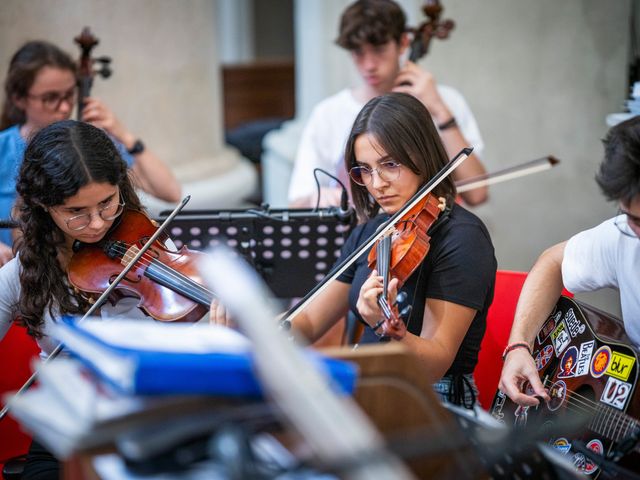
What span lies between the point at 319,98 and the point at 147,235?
2253 mm

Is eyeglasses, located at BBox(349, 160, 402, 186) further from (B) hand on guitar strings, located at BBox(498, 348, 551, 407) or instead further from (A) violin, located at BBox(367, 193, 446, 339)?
(B) hand on guitar strings, located at BBox(498, 348, 551, 407)

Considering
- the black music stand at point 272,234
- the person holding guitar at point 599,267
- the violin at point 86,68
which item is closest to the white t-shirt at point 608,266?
the person holding guitar at point 599,267

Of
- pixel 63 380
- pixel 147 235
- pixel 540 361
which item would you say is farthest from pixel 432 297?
pixel 63 380

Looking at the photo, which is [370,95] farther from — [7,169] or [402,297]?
[402,297]

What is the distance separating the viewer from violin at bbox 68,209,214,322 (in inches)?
70.7

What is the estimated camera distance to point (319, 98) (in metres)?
3.99

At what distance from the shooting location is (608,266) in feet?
5.24

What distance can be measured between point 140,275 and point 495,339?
77 cm

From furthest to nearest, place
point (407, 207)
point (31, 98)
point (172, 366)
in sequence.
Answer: point (31, 98), point (407, 207), point (172, 366)

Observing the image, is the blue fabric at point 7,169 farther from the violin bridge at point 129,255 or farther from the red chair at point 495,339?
the red chair at point 495,339

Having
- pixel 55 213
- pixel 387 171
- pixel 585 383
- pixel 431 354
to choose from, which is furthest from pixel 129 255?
pixel 585 383

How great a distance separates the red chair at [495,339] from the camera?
6.16 feet

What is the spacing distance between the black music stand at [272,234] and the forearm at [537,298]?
51 cm

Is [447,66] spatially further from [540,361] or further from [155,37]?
[540,361]
